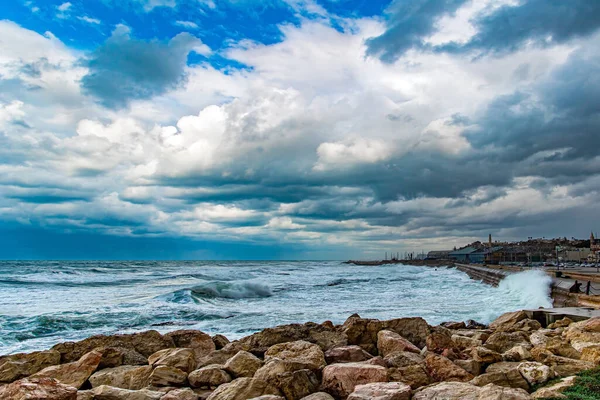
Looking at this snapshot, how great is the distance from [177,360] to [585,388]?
18.0ft

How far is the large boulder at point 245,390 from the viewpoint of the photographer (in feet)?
18.5

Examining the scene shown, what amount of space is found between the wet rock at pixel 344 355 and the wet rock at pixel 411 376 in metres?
1.41

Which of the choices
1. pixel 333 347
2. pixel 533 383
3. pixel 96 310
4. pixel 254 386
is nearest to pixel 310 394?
pixel 254 386

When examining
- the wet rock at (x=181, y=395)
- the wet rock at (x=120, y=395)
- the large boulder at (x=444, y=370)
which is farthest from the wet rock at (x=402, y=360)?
the wet rock at (x=120, y=395)

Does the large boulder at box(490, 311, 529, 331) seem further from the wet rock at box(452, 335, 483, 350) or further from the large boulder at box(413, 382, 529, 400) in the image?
the large boulder at box(413, 382, 529, 400)

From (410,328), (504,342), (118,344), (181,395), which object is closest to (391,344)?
(410,328)

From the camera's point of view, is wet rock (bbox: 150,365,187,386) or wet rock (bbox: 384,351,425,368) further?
wet rock (bbox: 384,351,425,368)

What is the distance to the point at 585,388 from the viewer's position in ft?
17.0

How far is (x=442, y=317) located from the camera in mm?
15922

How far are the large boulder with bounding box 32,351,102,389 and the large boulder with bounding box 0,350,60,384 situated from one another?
0.50 m

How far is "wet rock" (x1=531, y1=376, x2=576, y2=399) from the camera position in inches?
196

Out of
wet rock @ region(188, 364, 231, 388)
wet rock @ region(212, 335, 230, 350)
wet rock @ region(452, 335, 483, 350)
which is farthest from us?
wet rock @ region(212, 335, 230, 350)

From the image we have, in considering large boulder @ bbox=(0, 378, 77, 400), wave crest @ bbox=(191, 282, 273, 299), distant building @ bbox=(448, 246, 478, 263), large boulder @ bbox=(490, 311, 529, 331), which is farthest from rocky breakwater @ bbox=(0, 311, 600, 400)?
distant building @ bbox=(448, 246, 478, 263)

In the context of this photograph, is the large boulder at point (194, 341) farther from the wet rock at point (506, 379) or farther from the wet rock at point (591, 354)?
the wet rock at point (591, 354)
